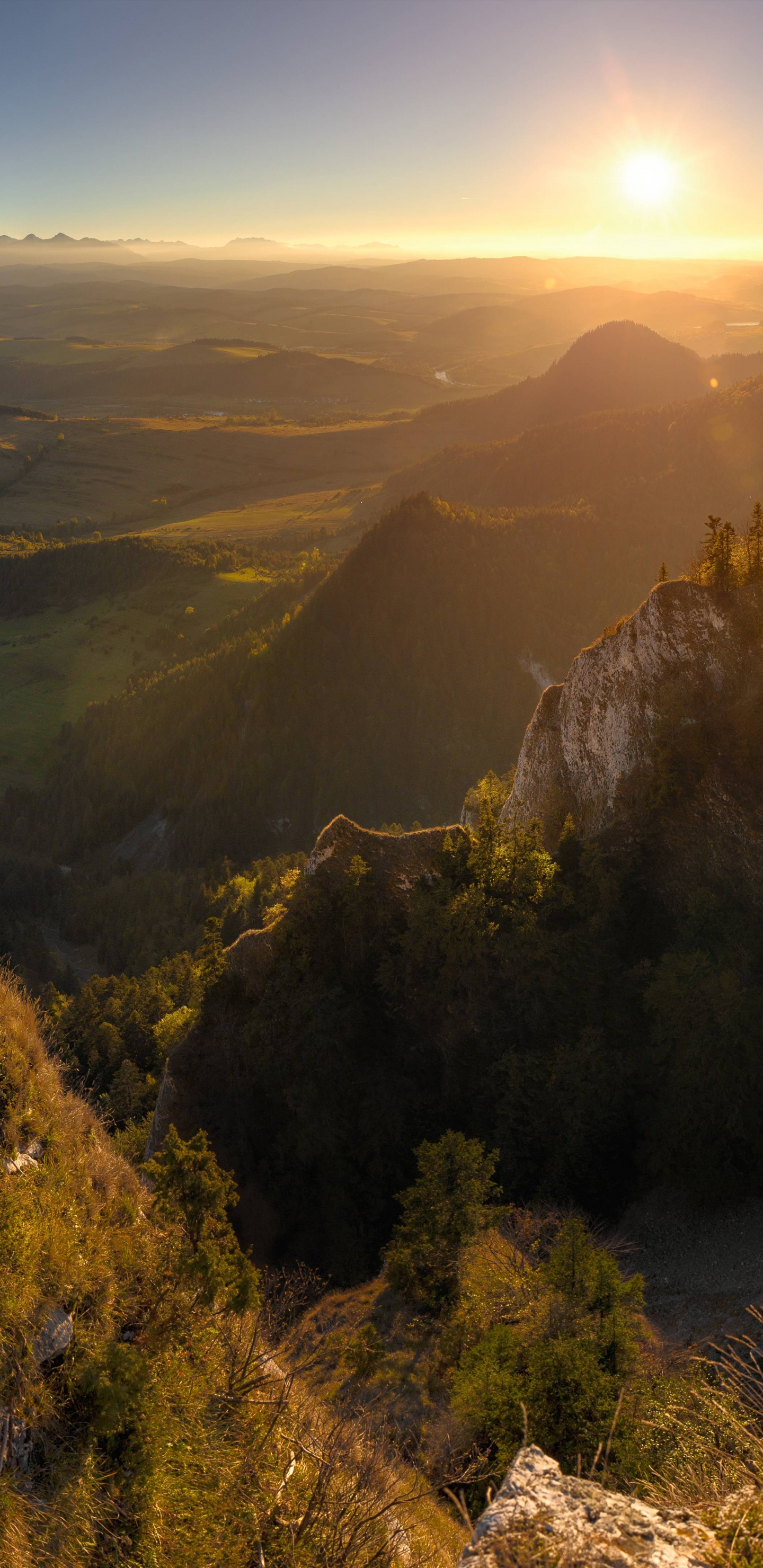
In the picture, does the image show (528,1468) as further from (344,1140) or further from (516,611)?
(516,611)

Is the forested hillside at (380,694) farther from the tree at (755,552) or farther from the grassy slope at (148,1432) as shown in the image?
the grassy slope at (148,1432)

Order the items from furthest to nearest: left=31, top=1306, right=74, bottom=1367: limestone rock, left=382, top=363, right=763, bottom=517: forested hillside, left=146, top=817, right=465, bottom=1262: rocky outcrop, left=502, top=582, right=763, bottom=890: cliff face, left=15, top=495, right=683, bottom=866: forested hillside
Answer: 1. left=382, top=363, right=763, bottom=517: forested hillside
2. left=15, top=495, right=683, bottom=866: forested hillside
3. left=146, top=817, right=465, bottom=1262: rocky outcrop
4. left=502, top=582, right=763, bottom=890: cliff face
5. left=31, top=1306, right=74, bottom=1367: limestone rock

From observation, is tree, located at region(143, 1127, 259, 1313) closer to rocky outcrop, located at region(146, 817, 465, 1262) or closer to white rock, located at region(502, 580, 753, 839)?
rocky outcrop, located at region(146, 817, 465, 1262)

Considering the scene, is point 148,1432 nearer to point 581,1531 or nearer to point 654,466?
point 581,1531

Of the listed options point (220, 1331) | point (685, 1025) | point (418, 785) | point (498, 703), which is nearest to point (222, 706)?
point (418, 785)

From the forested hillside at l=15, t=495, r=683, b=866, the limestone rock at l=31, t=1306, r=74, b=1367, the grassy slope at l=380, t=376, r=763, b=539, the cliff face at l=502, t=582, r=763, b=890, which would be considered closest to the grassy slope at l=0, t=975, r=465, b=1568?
the limestone rock at l=31, t=1306, r=74, b=1367

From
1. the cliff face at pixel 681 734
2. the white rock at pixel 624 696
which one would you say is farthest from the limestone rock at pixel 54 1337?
the white rock at pixel 624 696
